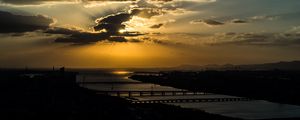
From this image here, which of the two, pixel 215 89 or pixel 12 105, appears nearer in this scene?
pixel 12 105

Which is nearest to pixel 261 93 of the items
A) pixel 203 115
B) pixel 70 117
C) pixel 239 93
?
pixel 239 93

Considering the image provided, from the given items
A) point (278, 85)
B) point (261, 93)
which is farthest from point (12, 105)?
point (278, 85)

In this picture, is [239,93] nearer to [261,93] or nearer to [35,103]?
[261,93]

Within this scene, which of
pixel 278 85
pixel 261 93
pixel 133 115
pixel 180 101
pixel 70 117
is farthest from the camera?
pixel 278 85

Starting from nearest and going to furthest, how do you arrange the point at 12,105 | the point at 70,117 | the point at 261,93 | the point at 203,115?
the point at 70,117
the point at 203,115
the point at 12,105
the point at 261,93

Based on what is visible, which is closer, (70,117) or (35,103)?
(70,117)

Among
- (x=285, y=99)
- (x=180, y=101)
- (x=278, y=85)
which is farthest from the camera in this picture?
(x=278, y=85)

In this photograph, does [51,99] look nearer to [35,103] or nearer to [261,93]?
[35,103]

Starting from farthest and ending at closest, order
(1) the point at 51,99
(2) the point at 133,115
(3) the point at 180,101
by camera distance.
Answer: (3) the point at 180,101 → (1) the point at 51,99 → (2) the point at 133,115

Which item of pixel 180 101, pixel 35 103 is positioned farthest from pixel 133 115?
pixel 180 101
